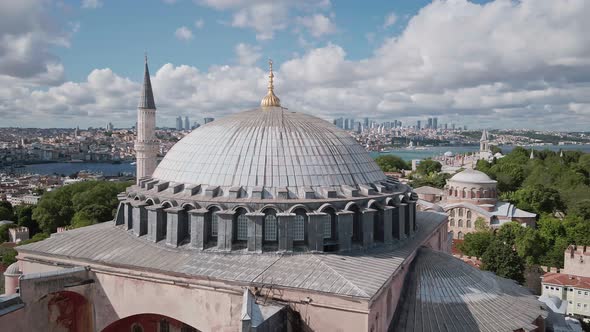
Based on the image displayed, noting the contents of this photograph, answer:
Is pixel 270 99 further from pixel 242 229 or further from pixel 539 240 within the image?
pixel 539 240

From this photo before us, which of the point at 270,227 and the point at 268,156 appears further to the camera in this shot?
the point at 268,156

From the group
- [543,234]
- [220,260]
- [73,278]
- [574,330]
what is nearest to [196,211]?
[220,260]

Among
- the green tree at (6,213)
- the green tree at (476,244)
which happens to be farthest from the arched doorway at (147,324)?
the green tree at (6,213)

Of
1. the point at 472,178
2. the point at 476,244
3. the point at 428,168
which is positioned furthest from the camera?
the point at 428,168

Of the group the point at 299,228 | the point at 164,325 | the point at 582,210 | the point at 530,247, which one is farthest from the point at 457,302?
the point at 582,210

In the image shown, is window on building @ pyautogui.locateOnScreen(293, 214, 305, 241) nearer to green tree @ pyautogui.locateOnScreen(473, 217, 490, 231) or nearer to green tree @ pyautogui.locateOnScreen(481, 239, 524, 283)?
green tree @ pyautogui.locateOnScreen(481, 239, 524, 283)

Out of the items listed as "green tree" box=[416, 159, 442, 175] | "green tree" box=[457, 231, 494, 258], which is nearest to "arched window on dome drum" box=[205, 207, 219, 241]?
"green tree" box=[457, 231, 494, 258]

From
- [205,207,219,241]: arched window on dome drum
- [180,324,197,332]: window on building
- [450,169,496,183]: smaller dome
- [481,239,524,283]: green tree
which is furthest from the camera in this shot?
[450,169,496,183]: smaller dome
